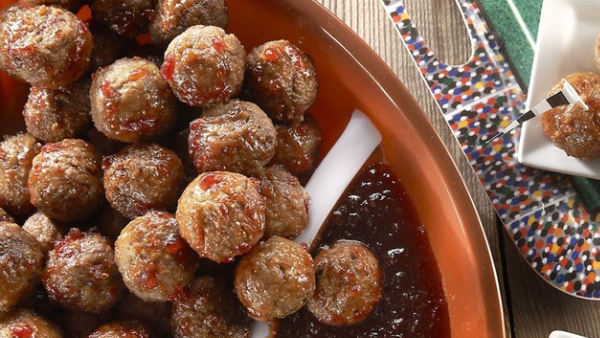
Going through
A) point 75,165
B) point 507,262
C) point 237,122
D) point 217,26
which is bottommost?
point 507,262

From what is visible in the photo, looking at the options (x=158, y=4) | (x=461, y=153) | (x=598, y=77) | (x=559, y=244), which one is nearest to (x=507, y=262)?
(x=559, y=244)

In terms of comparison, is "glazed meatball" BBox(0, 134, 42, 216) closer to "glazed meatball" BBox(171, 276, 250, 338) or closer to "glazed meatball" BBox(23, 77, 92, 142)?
"glazed meatball" BBox(23, 77, 92, 142)

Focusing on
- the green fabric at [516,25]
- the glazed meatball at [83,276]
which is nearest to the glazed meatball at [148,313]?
the glazed meatball at [83,276]

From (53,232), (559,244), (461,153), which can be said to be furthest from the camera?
(461,153)

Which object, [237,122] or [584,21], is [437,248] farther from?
[584,21]

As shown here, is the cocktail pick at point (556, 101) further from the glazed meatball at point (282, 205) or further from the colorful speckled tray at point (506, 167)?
the glazed meatball at point (282, 205)

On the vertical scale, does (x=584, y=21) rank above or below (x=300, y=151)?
above

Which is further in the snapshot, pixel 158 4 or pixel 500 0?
pixel 500 0
